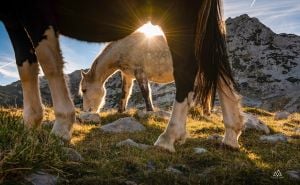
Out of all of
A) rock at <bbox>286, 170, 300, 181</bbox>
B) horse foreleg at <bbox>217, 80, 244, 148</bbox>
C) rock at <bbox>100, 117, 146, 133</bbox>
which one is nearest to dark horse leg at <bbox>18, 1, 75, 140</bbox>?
horse foreleg at <bbox>217, 80, 244, 148</bbox>

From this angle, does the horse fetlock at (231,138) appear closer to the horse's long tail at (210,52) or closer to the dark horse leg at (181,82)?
the horse's long tail at (210,52)

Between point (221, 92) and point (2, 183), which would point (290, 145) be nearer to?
point (221, 92)

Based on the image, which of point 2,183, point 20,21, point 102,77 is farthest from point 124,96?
point 2,183

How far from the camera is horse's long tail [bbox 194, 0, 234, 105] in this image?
26.4 feet

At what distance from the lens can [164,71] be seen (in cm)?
2064

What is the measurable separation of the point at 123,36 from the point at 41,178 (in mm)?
3575

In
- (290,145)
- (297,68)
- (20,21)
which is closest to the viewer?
(20,21)

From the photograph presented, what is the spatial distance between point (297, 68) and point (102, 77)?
141ft

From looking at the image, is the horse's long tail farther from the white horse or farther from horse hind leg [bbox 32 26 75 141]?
the white horse

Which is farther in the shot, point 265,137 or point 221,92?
point 265,137

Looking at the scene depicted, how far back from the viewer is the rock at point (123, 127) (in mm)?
10625

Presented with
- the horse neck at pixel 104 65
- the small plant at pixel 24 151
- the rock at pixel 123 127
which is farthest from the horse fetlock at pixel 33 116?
the horse neck at pixel 104 65

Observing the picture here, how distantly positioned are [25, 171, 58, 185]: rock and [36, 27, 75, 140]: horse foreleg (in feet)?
6.26

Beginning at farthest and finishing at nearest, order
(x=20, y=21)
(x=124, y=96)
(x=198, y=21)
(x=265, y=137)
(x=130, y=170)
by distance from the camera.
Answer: (x=124, y=96)
(x=265, y=137)
(x=198, y=21)
(x=20, y=21)
(x=130, y=170)
